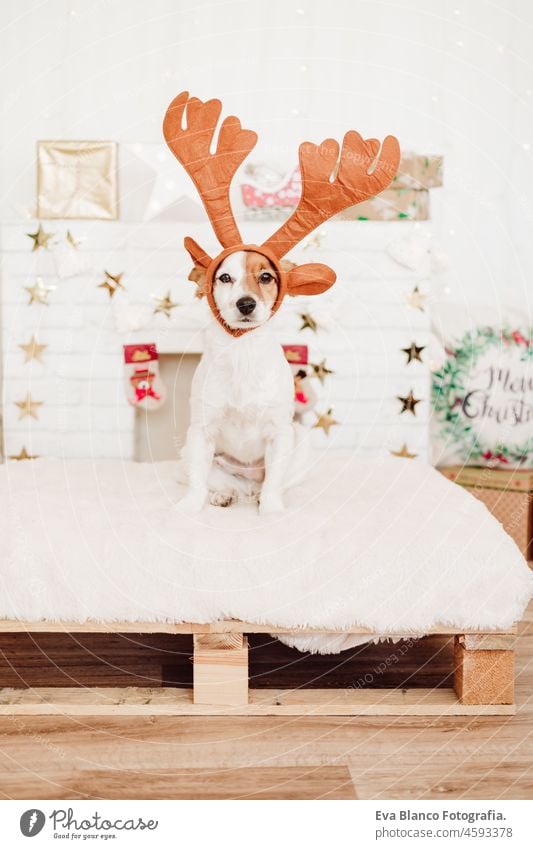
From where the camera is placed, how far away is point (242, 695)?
1.88m

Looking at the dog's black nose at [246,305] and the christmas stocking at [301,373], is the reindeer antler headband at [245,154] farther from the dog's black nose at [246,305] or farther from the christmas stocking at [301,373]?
the christmas stocking at [301,373]

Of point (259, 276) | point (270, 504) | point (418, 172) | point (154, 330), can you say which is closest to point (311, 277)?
point (259, 276)

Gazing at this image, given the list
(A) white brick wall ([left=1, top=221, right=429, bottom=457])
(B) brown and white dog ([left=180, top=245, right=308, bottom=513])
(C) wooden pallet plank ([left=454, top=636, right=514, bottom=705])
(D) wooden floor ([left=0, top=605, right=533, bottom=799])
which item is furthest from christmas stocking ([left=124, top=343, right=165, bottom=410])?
(C) wooden pallet plank ([left=454, top=636, right=514, bottom=705])

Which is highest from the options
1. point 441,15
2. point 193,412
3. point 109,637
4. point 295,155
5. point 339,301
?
point 441,15

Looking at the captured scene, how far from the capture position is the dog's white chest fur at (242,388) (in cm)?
220

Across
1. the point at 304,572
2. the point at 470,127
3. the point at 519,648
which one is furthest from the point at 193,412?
the point at 470,127

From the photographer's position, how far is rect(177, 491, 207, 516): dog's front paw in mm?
2176

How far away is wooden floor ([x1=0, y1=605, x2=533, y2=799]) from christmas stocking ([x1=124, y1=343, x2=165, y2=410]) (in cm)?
132

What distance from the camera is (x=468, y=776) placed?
5.29ft

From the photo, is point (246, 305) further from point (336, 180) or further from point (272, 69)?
point (272, 69)

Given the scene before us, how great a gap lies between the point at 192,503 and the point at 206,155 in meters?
0.86

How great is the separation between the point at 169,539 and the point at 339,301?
1.59m

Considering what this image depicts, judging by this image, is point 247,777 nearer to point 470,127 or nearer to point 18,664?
point 18,664
